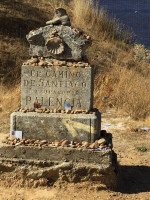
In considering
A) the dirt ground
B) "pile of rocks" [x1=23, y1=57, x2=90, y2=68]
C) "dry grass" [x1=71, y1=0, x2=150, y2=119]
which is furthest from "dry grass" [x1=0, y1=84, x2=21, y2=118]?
"pile of rocks" [x1=23, y1=57, x2=90, y2=68]

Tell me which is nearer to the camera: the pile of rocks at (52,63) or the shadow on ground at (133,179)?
the pile of rocks at (52,63)

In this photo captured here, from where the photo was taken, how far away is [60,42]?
456 cm

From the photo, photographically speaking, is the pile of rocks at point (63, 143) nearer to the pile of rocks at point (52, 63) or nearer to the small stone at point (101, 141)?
the small stone at point (101, 141)

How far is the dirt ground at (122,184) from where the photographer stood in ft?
13.9

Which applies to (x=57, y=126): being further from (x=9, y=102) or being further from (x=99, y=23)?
(x=99, y=23)

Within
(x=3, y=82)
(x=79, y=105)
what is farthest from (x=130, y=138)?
(x=3, y=82)

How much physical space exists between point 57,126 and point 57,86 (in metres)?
0.55

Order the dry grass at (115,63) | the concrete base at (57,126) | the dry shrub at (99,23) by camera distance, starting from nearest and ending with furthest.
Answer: the concrete base at (57,126), the dry grass at (115,63), the dry shrub at (99,23)

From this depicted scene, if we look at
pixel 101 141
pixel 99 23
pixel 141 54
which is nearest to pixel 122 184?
pixel 101 141

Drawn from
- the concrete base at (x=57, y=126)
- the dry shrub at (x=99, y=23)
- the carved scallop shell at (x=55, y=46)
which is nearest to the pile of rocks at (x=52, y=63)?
the carved scallop shell at (x=55, y=46)

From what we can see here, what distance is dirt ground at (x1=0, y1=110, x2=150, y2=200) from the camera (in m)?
4.22

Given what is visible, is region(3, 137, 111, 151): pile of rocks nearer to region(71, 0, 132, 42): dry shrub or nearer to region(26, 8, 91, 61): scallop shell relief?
region(26, 8, 91, 61): scallop shell relief


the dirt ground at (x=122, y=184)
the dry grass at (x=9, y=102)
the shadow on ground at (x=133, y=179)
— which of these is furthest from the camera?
the dry grass at (x=9, y=102)

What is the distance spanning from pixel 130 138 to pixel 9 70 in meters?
6.40
